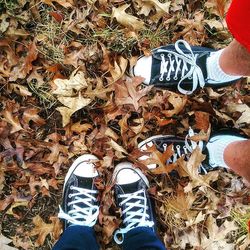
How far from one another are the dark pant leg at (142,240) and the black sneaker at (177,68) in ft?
2.76

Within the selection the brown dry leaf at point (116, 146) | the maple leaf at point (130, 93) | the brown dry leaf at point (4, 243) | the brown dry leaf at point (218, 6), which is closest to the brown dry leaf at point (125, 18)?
the maple leaf at point (130, 93)

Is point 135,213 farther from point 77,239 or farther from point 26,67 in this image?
point 26,67

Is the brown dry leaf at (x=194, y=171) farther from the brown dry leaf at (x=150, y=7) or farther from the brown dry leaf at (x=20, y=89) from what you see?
the brown dry leaf at (x=20, y=89)

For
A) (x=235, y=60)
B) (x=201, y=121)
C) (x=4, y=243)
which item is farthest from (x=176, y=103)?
(x=4, y=243)

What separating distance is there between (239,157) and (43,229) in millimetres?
1230

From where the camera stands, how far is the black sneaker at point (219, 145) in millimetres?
2082

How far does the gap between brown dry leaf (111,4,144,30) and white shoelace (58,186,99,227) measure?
3.42 feet

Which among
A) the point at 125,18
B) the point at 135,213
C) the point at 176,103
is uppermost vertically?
the point at 125,18

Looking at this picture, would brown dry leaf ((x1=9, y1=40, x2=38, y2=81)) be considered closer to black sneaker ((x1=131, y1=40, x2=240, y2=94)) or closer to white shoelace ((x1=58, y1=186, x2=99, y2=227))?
black sneaker ((x1=131, y1=40, x2=240, y2=94))

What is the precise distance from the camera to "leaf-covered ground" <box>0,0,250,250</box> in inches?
88.7

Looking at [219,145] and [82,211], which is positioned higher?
[219,145]

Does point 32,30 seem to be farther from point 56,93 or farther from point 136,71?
point 136,71

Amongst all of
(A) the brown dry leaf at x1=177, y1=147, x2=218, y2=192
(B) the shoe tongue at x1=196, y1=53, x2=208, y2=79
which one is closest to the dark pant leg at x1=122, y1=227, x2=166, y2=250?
(A) the brown dry leaf at x1=177, y1=147, x2=218, y2=192

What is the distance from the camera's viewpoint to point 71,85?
2225 mm
